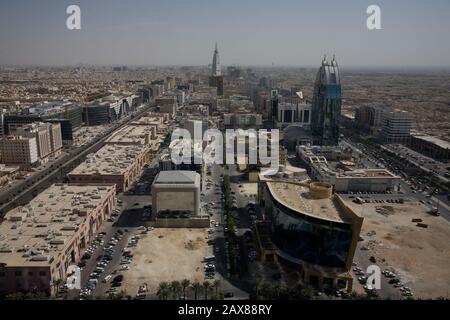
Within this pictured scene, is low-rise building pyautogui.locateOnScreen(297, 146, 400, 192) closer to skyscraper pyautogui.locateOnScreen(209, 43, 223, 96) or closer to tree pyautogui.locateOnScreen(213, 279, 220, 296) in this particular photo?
tree pyautogui.locateOnScreen(213, 279, 220, 296)

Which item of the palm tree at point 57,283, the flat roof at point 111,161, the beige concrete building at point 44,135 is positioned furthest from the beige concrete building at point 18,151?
the palm tree at point 57,283

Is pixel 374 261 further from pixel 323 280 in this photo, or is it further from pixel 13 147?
pixel 13 147

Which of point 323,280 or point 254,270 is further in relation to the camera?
point 254,270

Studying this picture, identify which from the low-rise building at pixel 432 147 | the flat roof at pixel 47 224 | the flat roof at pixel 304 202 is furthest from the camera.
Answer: the low-rise building at pixel 432 147

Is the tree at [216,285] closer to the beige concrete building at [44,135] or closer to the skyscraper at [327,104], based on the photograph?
the beige concrete building at [44,135]

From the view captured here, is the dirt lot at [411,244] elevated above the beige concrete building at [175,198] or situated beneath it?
situated beneath

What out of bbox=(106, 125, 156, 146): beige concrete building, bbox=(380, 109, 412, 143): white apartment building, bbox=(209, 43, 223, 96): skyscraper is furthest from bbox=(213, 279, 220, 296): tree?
bbox=(209, 43, 223, 96): skyscraper

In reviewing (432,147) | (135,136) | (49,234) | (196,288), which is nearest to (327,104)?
(432,147)

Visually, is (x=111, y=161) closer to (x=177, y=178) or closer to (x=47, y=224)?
(x=177, y=178)
